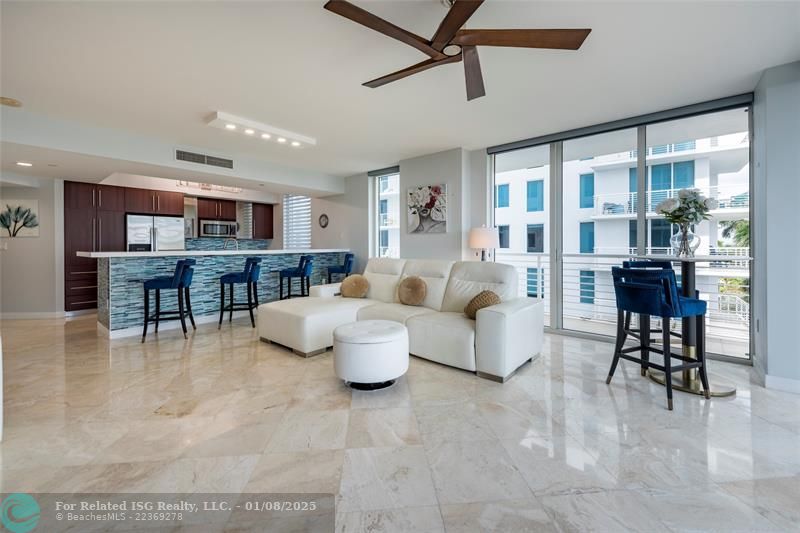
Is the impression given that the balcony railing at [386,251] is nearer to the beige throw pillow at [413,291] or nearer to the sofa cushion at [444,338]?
the beige throw pillow at [413,291]

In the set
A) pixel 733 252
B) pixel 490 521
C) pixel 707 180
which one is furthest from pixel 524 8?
pixel 733 252

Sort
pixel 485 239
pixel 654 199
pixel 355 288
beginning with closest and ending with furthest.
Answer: pixel 654 199 < pixel 355 288 < pixel 485 239

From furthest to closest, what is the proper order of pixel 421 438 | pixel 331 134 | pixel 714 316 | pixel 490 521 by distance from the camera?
pixel 331 134 < pixel 714 316 < pixel 421 438 < pixel 490 521

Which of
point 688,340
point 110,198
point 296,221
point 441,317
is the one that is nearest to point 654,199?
point 688,340

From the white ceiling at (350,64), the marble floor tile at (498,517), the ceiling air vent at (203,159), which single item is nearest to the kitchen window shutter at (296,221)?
the ceiling air vent at (203,159)

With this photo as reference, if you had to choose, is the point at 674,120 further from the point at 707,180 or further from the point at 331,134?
the point at 331,134

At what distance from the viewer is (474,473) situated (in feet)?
5.47

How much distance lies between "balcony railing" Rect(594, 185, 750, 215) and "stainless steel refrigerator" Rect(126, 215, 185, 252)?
7489 millimetres

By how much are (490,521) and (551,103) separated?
3.54m

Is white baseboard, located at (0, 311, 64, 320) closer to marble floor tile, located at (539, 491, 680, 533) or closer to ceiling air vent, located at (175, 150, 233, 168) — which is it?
ceiling air vent, located at (175, 150, 233, 168)

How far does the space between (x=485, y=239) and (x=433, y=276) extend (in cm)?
104

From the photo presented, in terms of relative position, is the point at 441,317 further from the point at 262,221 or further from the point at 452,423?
the point at 262,221

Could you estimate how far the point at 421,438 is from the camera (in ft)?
6.49

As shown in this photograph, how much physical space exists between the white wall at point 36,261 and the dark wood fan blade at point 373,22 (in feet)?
21.5
